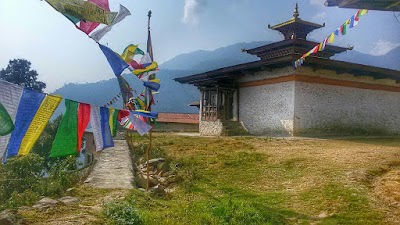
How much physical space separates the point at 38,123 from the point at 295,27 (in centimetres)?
2230

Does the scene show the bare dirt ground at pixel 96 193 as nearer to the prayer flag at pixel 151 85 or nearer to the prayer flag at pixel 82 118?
the prayer flag at pixel 82 118

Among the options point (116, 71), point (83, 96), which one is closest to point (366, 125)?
point (116, 71)

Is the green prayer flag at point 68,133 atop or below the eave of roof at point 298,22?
below

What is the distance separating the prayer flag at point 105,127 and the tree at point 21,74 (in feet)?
104

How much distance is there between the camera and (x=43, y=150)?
88.7ft

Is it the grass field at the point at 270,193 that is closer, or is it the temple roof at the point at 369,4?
the grass field at the point at 270,193

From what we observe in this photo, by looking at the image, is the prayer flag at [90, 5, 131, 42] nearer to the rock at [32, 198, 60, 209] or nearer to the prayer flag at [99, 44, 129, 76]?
the prayer flag at [99, 44, 129, 76]

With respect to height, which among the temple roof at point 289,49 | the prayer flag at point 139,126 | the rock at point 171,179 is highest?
the temple roof at point 289,49

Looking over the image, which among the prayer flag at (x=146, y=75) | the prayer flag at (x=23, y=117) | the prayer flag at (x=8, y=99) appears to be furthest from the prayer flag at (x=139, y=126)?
the prayer flag at (x=8, y=99)

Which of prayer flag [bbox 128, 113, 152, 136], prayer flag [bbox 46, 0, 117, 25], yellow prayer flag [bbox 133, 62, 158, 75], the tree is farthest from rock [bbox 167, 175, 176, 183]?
the tree

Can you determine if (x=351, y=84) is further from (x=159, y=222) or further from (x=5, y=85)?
(x=5, y=85)

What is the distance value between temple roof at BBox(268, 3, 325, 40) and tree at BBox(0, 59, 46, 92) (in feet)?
76.0

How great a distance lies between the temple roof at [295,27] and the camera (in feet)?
80.9

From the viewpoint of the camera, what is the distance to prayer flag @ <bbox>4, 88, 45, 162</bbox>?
512cm
